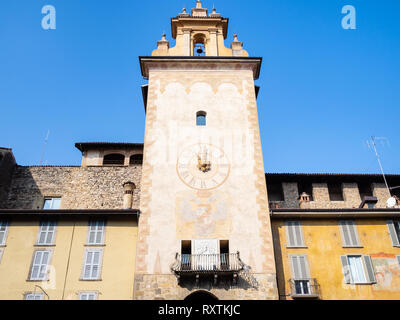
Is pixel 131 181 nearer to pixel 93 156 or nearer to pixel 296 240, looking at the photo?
pixel 93 156

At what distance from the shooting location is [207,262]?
17516 mm

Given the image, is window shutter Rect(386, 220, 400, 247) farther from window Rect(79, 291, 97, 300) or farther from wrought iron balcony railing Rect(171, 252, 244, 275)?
window Rect(79, 291, 97, 300)

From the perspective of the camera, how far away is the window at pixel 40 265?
17.4m

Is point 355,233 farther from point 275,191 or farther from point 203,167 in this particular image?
point 203,167

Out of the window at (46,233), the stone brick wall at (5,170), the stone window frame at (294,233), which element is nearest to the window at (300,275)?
the stone window frame at (294,233)

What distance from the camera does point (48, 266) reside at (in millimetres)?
17641

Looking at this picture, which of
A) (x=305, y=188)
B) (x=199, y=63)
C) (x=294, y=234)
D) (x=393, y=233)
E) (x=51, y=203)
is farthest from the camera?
(x=305, y=188)

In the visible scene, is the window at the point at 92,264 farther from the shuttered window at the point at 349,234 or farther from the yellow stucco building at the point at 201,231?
the shuttered window at the point at 349,234

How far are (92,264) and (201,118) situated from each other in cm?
988

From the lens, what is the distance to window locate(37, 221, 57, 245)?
1839 cm

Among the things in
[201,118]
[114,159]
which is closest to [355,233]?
[201,118]

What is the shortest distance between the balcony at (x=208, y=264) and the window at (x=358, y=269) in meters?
4.85

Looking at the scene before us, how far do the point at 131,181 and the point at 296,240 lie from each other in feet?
39.4
